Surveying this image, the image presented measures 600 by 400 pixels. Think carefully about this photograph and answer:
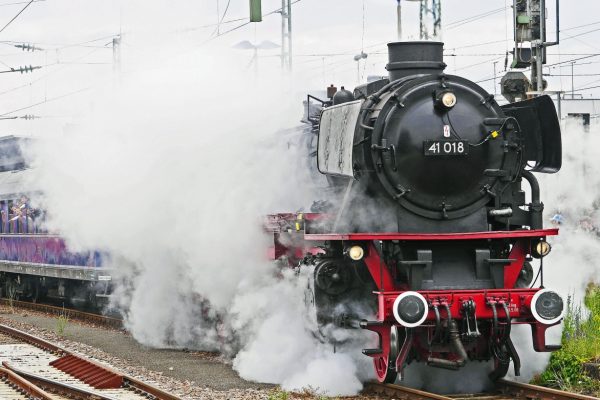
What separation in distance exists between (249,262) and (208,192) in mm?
1292

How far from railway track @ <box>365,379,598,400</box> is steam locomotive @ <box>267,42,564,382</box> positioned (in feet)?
0.54

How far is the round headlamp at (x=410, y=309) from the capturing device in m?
8.41

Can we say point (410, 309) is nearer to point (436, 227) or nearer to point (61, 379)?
point (436, 227)

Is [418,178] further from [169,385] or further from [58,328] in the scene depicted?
[58,328]

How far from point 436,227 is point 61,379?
465 cm

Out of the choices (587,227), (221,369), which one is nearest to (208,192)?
(221,369)

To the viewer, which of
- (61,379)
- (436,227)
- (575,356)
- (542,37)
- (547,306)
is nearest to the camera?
(547,306)

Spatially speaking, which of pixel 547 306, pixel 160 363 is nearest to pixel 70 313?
pixel 160 363

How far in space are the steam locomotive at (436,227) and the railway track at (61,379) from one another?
6.46ft

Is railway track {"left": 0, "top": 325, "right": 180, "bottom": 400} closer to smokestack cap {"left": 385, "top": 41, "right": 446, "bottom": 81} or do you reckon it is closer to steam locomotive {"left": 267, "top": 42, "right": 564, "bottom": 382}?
steam locomotive {"left": 267, "top": 42, "right": 564, "bottom": 382}

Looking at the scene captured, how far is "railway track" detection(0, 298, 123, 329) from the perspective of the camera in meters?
16.9

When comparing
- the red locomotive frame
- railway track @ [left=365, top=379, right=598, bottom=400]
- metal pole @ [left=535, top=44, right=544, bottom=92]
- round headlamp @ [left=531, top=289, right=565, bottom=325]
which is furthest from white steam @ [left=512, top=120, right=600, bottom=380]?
round headlamp @ [left=531, top=289, right=565, bottom=325]

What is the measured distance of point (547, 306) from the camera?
861cm

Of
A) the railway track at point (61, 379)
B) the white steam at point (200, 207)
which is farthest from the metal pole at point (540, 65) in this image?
the railway track at point (61, 379)
